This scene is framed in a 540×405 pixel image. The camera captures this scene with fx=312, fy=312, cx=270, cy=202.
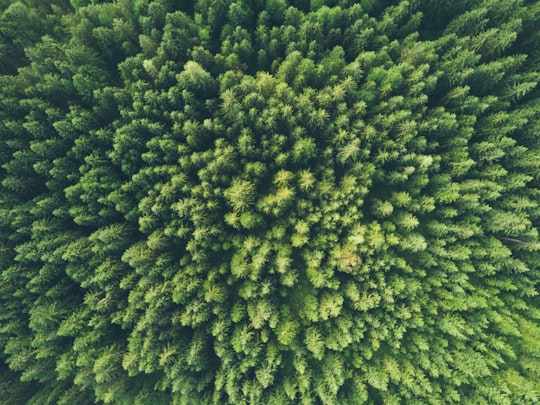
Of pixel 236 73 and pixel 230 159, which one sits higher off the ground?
pixel 236 73

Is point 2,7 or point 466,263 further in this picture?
point 2,7

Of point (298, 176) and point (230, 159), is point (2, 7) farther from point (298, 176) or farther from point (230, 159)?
point (298, 176)

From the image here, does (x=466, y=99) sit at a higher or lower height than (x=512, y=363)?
higher

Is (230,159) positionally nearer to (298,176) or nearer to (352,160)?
(298,176)

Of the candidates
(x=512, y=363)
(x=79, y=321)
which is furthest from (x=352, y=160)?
(x=79, y=321)

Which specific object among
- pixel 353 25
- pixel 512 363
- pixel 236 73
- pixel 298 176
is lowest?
pixel 512 363

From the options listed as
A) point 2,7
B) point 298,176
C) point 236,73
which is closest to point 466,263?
point 298,176
